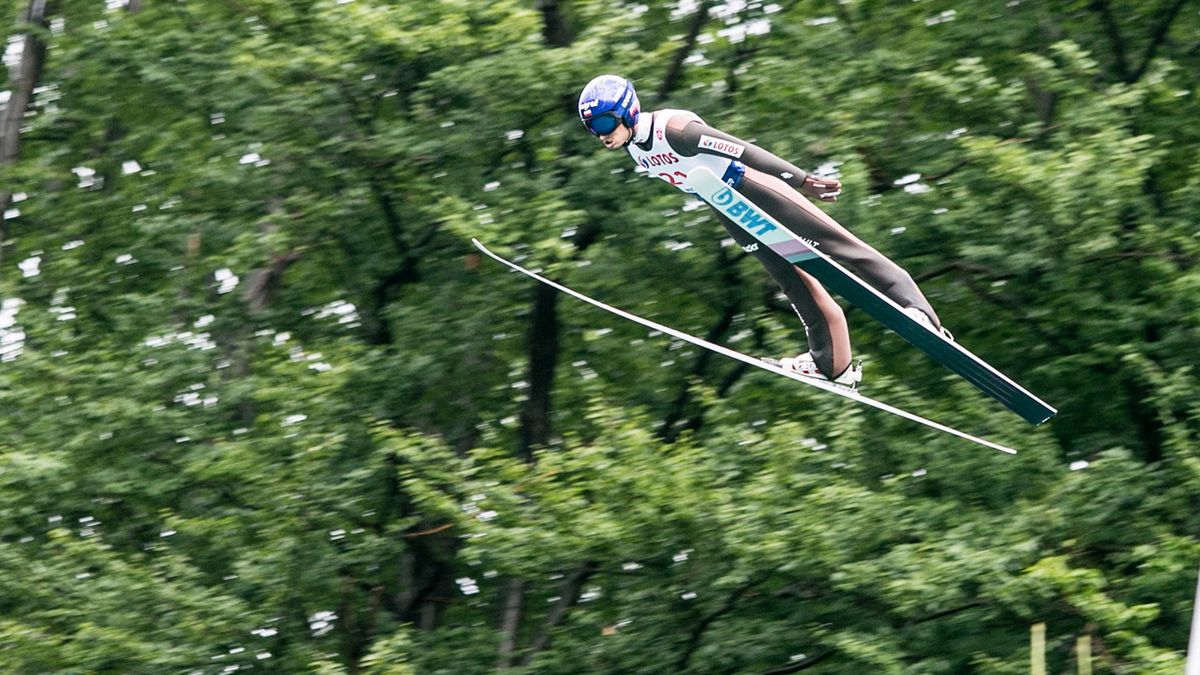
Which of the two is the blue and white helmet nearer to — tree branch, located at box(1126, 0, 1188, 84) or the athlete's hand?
the athlete's hand

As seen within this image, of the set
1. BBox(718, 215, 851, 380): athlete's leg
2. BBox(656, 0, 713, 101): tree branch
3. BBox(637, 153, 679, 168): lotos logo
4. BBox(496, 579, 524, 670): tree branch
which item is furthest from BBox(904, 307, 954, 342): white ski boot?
BBox(656, 0, 713, 101): tree branch

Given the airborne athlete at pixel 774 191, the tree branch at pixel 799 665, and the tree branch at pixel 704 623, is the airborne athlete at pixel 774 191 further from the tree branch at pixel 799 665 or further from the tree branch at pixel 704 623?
the tree branch at pixel 799 665

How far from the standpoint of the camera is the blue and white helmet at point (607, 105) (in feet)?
24.5

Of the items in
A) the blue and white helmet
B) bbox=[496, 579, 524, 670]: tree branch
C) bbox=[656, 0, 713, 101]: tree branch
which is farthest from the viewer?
bbox=[656, 0, 713, 101]: tree branch

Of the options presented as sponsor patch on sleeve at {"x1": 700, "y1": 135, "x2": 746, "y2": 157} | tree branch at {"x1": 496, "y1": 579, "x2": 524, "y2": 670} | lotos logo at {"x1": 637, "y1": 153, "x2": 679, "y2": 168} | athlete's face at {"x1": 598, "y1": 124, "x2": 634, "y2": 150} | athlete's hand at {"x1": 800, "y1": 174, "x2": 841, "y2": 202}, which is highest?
athlete's face at {"x1": 598, "y1": 124, "x2": 634, "y2": 150}

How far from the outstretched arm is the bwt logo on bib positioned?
192mm

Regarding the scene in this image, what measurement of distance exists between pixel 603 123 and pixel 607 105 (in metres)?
0.08

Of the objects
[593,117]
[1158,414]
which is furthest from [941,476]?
[593,117]

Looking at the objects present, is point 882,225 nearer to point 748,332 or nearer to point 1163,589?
point 748,332

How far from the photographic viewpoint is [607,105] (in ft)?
24.4

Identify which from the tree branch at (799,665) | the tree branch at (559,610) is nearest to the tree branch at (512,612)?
the tree branch at (559,610)

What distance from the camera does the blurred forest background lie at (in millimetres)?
12047

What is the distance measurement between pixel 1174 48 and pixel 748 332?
3.92 metres

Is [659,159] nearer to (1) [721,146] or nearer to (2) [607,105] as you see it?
(1) [721,146]
